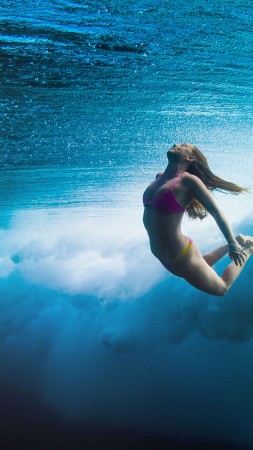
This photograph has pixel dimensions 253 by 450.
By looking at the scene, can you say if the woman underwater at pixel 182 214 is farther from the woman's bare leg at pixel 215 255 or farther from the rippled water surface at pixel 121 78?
the rippled water surface at pixel 121 78

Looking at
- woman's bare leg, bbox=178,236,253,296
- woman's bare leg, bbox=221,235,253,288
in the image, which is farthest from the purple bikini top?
woman's bare leg, bbox=221,235,253,288

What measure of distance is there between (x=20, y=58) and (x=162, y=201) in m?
2.75

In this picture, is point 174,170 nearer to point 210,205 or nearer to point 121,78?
point 210,205

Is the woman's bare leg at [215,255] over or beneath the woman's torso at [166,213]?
beneath

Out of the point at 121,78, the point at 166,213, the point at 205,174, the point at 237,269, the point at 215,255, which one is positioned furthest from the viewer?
the point at 121,78

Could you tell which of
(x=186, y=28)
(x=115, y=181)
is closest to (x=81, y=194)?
(x=115, y=181)

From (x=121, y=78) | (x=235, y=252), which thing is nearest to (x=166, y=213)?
(x=235, y=252)

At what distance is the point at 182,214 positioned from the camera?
8.43 ft

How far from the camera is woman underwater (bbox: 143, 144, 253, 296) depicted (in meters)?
2.39

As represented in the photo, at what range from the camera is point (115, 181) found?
838 centimetres

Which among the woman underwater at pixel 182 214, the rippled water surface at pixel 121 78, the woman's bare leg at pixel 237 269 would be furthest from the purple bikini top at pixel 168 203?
the rippled water surface at pixel 121 78

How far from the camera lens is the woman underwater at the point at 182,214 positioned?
7.84 ft

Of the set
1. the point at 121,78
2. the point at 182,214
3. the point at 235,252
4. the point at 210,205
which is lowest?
the point at 235,252

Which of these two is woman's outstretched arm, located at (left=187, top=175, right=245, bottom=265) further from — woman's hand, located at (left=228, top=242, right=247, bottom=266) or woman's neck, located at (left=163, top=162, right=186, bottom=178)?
woman's neck, located at (left=163, top=162, right=186, bottom=178)
